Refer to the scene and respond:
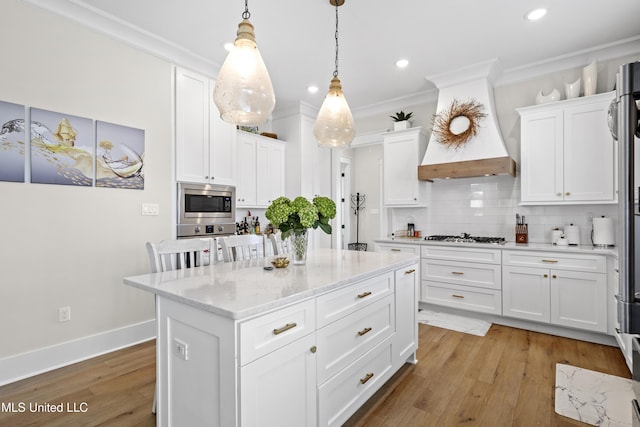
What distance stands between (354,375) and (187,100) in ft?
10.3

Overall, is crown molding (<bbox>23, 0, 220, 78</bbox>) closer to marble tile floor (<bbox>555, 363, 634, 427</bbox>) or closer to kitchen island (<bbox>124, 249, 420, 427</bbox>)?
kitchen island (<bbox>124, 249, 420, 427</bbox>)

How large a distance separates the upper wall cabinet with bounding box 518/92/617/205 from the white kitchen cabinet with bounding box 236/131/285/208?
315cm

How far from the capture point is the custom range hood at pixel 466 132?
3.62 metres

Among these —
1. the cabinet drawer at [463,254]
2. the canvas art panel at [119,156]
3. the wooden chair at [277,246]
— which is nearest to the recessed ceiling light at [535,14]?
the cabinet drawer at [463,254]

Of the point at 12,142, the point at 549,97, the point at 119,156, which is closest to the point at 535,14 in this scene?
the point at 549,97

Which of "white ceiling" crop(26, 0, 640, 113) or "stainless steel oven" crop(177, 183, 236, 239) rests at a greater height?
"white ceiling" crop(26, 0, 640, 113)

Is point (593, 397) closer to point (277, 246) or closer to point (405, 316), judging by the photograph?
point (405, 316)

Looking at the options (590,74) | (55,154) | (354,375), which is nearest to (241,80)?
(354,375)

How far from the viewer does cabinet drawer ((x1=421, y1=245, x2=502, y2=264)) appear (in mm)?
3484

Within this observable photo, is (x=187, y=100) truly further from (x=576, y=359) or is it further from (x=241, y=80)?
(x=576, y=359)

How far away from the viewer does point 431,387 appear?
7.39ft

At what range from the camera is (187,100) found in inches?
136

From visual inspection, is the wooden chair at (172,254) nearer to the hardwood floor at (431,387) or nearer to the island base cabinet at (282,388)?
the hardwood floor at (431,387)

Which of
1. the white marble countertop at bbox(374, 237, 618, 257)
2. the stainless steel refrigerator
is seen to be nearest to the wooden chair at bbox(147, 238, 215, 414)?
the stainless steel refrigerator
